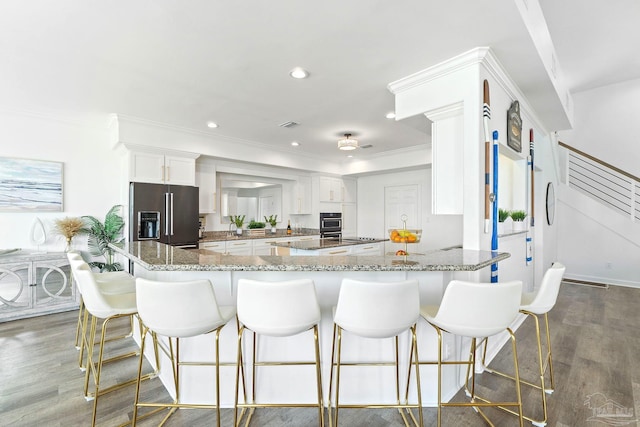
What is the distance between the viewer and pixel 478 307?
1.54 metres

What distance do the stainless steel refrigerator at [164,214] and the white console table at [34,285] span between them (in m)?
0.89

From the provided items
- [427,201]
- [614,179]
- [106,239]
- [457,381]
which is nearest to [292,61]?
[457,381]

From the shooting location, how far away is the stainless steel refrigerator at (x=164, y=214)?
4035 mm

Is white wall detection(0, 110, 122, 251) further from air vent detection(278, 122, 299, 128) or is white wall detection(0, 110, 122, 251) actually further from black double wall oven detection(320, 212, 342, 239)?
black double wall oven detection(320, 212, 342, 239)

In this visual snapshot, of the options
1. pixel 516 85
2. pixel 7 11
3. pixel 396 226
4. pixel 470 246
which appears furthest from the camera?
pixel 396 226

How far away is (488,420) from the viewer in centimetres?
181

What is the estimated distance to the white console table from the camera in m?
3.50

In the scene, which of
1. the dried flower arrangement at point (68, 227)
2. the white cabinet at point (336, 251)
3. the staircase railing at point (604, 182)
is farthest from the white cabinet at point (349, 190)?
the dried flower arrangement at point (68, 227)

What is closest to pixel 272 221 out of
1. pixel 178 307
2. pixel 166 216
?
pixel 166 216

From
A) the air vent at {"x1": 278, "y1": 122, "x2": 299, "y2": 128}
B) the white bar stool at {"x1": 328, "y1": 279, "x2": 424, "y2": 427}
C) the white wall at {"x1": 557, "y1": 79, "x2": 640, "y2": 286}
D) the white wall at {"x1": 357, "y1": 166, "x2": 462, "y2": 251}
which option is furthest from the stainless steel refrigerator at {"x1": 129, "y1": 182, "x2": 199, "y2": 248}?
the white wall at {"x1": 557, "y1": 79, "x2": 640, "y2": 286}

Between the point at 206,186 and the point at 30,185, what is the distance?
2206 mm

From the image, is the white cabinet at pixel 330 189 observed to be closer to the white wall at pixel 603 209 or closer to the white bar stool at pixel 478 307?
the white wall at pixel 603 209

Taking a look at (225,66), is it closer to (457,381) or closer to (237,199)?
(457,381)

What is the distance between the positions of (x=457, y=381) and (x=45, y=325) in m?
4.21
